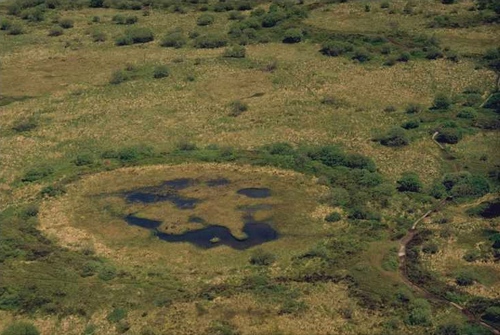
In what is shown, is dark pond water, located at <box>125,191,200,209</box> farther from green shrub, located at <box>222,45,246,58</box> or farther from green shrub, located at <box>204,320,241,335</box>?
green shrub, located at <box>222,45,246,58</box>

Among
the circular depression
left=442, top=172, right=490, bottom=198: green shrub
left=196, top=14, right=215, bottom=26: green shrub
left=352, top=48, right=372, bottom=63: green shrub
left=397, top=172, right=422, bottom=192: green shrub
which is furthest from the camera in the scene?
left=196, top=14, right=215, bottom=26: green shrub

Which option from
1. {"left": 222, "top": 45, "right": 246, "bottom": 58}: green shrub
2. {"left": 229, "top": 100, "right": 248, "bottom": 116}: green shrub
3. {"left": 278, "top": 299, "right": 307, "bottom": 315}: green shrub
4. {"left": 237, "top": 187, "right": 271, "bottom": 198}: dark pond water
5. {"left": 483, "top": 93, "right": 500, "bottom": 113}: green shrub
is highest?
{"left": 222, "top": 45, "right": 246, "bottom": 58}: green shrub

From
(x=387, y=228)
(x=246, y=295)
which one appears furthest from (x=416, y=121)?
(x=246, y=295)

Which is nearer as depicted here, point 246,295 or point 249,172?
point 246,295

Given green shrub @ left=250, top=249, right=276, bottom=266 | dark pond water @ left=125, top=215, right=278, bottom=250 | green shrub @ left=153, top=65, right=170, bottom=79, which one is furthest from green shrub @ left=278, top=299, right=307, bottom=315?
green shrub @ left=153, top=65, right=170, bottom=79

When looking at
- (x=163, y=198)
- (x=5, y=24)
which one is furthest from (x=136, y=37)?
(x=163, y=198)

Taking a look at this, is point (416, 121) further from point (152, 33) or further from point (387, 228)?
point (152, 33)
